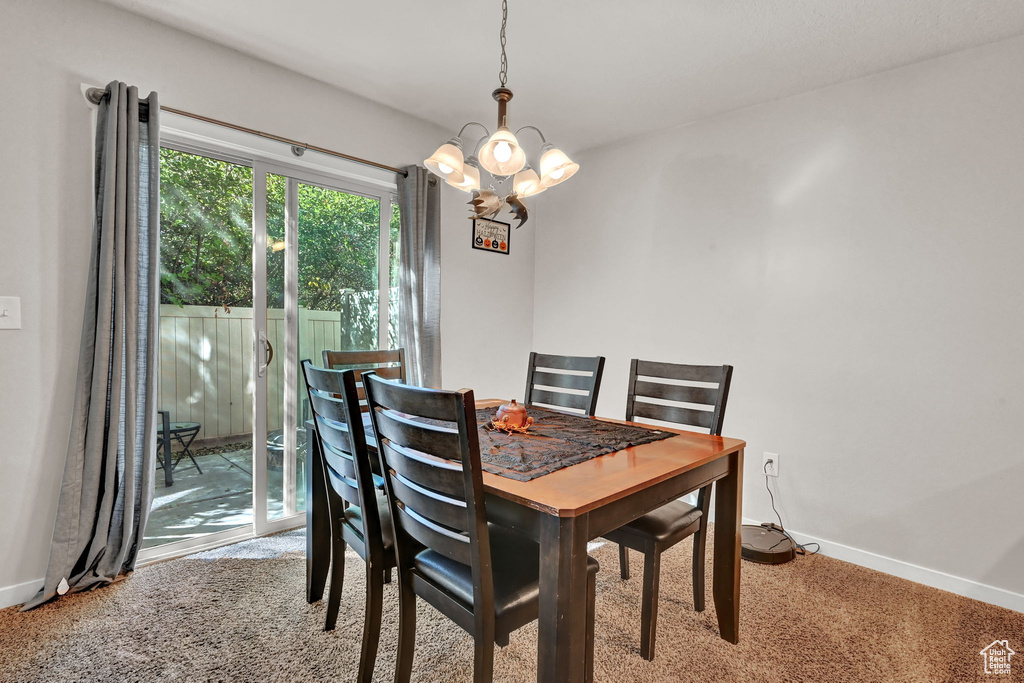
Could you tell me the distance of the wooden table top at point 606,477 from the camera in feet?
3.79

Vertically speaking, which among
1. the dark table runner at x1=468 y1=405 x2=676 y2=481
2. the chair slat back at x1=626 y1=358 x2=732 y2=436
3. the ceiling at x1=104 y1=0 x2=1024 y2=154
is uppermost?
the ceiling at x1=104 y1=0 x2=1024 y2=154

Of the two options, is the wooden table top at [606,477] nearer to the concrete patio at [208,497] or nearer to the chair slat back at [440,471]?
the chair slat back at [440,471]

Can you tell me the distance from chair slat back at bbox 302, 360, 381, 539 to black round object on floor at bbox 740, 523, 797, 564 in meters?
1.93

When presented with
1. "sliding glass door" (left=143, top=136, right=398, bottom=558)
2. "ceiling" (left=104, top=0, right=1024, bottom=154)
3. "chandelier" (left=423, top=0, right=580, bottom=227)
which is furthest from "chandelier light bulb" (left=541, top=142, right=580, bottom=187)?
"sliding glass door" (left=143, top=136, right=398, bottom=558)

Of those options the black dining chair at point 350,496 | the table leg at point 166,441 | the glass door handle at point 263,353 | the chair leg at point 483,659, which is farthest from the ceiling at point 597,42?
the chair leg at point 483,659

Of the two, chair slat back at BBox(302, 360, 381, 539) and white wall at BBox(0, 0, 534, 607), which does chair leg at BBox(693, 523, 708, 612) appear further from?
white wall at BBox(0, 0, 534, 607)

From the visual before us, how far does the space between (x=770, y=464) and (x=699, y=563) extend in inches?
45.0

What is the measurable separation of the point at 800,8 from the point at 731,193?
106 cm

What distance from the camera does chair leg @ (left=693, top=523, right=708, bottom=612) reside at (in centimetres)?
193

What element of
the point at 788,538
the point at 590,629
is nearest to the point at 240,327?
the point at 590,629

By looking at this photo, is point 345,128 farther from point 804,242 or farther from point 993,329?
point 993,329

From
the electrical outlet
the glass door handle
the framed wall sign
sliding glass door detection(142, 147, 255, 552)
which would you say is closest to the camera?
sliding glass door detection(142, 147, 255, 552)

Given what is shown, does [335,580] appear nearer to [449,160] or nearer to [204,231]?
[449,160]

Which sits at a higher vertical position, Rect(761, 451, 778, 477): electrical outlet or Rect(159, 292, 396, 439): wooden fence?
Rect(159, 292, 396, 439): wooden fence
